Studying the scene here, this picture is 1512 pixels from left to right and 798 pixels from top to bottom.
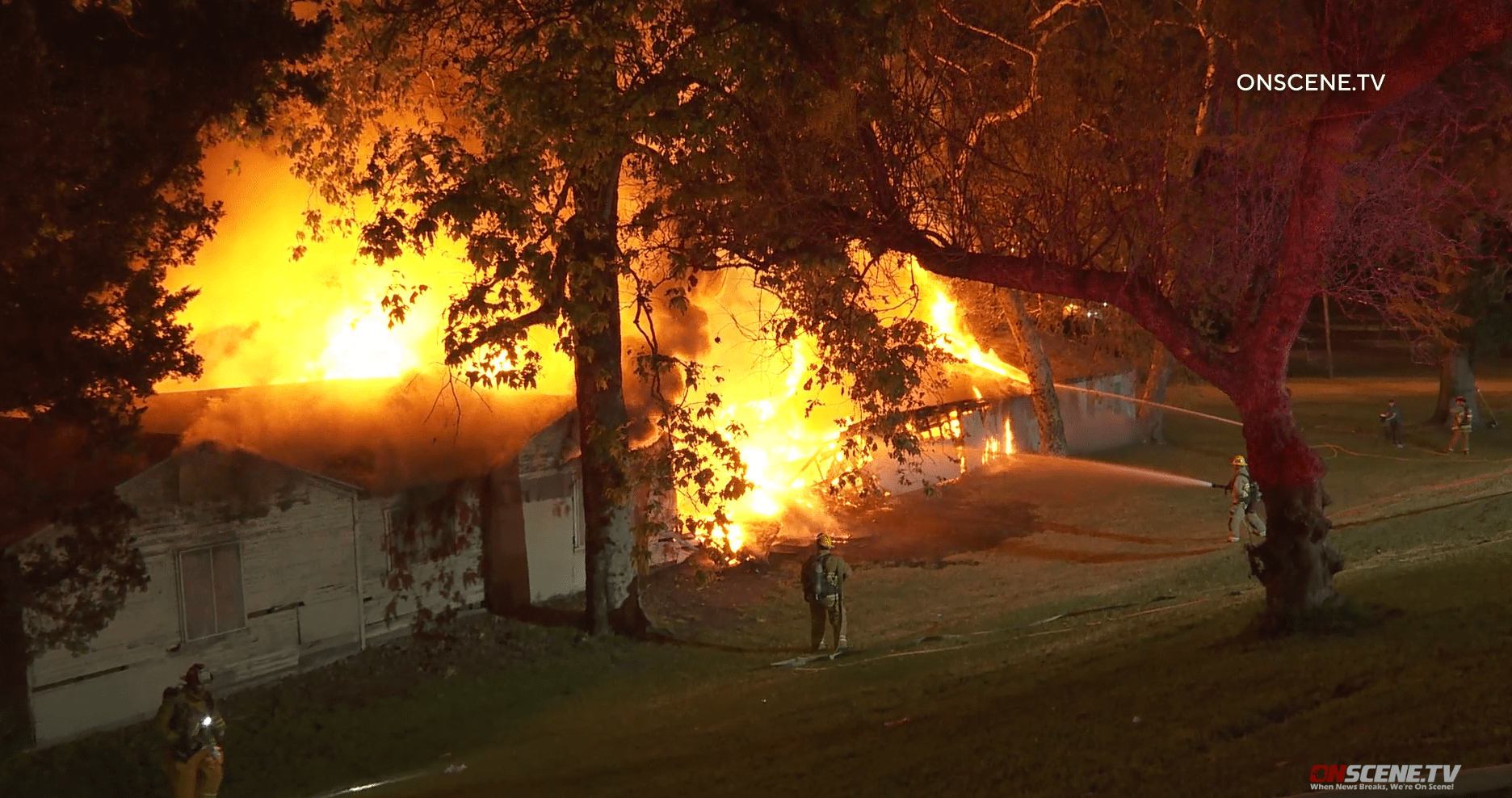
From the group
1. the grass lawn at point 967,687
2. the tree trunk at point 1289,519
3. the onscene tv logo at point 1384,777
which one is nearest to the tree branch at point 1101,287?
the tree trunk at point 1289,519

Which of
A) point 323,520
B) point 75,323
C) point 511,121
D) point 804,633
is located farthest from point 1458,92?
point 75,323

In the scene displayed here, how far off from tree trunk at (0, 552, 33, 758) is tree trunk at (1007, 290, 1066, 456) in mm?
23268

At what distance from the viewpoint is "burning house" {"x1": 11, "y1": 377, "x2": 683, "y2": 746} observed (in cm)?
1387

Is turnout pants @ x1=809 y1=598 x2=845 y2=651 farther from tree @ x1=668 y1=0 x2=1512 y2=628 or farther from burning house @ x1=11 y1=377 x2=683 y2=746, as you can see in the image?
burning house @ x1=11 y1=377 x2=683 y2=746

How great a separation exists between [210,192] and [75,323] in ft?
31.3

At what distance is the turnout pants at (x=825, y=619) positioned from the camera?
15438mm

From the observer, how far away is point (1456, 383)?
115ft

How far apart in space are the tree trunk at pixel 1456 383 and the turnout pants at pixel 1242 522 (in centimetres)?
1756

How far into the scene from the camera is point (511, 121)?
12.2 meters

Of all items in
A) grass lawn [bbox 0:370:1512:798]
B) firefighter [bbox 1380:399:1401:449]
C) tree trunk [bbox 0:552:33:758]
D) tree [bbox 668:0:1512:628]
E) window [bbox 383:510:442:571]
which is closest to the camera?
grass lawn [bbox 0:370:1512:798]

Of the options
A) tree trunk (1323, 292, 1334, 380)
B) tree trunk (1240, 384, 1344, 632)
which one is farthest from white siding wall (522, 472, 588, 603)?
tree trunk (1240, 384, 1344, 632)

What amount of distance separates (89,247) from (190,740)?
5.67 metres

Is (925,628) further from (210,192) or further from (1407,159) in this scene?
(210,192)

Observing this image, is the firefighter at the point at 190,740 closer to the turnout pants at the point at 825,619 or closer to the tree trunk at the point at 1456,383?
the turnout pants at the point at 825,619
